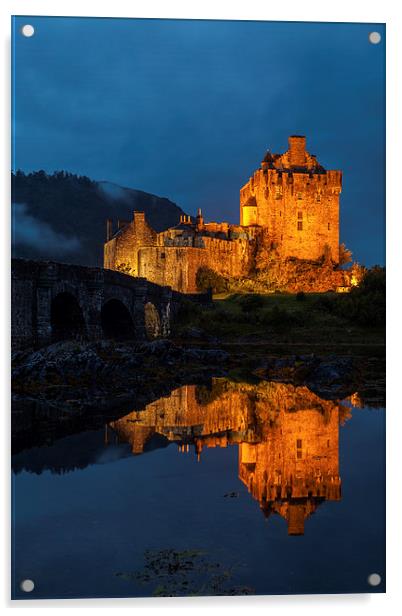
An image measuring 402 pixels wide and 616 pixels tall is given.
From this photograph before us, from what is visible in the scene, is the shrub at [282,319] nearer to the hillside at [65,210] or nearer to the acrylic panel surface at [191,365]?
the acrylic panel surface at [191,365]

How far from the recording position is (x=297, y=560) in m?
6.28

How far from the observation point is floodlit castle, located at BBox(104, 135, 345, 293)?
37.0 m

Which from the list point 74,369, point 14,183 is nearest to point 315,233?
point 74,369

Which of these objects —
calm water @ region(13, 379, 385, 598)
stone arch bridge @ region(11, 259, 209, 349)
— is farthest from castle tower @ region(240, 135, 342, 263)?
calm water @ region(13, 379, 385, 598)

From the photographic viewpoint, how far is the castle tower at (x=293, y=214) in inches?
1769

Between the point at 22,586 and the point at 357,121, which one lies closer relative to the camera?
the point at 22,586

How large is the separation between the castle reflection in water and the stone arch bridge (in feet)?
9.71

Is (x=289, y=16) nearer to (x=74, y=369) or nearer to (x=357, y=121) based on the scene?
(x=357, y=121)

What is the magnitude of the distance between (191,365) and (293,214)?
3424 cm

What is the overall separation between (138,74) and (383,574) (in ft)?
22.8
